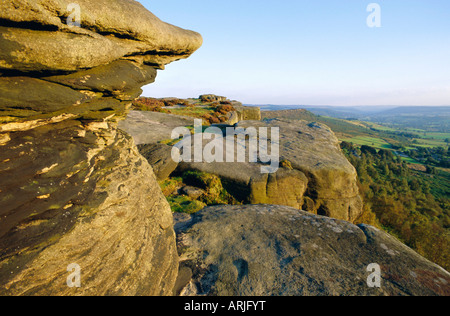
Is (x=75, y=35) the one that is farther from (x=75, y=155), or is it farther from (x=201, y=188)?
(x=201, y=188)

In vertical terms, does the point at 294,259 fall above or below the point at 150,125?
below

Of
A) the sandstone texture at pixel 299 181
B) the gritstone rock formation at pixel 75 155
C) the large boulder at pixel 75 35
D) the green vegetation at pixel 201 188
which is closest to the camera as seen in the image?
the large boulder at pixel 75 35

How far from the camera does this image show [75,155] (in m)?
4.20

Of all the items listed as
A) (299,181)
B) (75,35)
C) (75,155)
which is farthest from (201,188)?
(75,35)

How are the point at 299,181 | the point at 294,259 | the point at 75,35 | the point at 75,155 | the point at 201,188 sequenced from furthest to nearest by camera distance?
the point at 299,181, the point at 201,188, the point at 294,259, the point at 75,155, the point at 75,35

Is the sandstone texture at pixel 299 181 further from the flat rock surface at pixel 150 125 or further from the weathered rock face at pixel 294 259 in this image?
the flat rock surface at pixel 150 125

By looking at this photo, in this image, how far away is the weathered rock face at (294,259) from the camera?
16.4ft

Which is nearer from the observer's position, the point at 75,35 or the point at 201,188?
the point at 75,35

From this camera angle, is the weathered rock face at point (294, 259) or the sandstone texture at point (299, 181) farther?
the sandstone texture at point (299, 181)

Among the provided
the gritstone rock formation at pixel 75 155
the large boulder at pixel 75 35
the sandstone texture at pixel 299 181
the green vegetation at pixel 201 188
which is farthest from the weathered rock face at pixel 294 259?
the large boulder at pixel 75 35

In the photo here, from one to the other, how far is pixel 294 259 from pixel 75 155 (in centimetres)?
578

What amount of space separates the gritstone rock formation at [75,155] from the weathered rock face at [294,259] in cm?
120

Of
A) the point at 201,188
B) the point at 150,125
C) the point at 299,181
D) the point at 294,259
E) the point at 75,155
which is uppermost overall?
the point at 150,125
